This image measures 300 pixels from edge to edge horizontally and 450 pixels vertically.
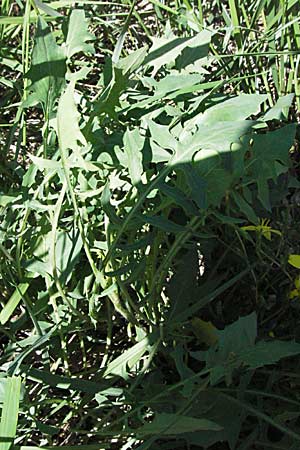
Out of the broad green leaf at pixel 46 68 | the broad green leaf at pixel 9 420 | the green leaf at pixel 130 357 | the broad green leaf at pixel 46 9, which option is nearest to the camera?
the broad green leaf at pixel 9 420

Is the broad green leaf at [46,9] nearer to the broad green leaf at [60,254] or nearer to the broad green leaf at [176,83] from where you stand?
the broad green leaf at [176,83]

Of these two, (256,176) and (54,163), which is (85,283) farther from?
(256,176)

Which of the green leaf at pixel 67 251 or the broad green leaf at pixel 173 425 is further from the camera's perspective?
the green leaf at pixel 67 251

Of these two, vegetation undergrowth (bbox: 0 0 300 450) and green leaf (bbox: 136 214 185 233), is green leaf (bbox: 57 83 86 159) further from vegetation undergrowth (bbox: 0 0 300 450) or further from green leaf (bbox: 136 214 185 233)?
green leaf (bbox: 136 214 185 233)

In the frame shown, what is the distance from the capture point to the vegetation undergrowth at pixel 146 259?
114 cm

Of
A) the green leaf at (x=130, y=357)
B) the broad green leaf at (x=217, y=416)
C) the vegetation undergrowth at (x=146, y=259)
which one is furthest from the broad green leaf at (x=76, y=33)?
the broad green leaf at (x=217, y=416)

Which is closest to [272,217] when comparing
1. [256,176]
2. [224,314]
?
[224,314]

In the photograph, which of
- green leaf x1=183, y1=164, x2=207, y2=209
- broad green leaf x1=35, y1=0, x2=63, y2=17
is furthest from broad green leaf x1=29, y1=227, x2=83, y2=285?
broad green leaf x1=35, y1=0, x2=63, y2=17

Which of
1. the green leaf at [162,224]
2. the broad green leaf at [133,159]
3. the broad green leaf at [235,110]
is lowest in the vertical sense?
the green leaf at [162,224]

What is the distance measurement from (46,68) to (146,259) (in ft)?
1.16

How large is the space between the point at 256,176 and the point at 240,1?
1.97 ft

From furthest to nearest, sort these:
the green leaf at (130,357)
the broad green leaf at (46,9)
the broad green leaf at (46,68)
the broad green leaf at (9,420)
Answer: the broad green leaf at (46,9)
the green leaf at (130,357)
the broad green leaf at (46,68)
the broad green leaf at (9,420)

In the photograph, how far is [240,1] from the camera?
64.2 inches

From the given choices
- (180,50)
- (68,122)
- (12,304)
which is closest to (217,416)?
(12,304)
